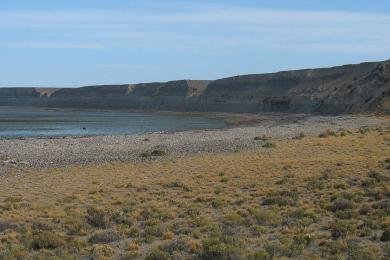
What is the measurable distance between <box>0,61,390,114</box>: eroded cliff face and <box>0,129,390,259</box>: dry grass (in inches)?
2482

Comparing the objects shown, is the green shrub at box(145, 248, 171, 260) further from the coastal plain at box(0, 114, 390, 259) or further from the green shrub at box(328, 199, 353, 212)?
the green shrub at box(328, 199, 353, 212)

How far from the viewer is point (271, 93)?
451 feet

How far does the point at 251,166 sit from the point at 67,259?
15059 mm

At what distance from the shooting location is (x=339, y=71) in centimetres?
12838

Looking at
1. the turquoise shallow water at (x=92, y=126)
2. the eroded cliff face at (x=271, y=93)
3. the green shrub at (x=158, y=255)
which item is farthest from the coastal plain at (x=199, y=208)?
the eroded cliff face at (x=271, y=93)

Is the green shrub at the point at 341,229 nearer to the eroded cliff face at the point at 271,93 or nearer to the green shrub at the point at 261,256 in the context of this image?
the green shrub at the point at 261,256

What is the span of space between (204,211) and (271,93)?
405ft

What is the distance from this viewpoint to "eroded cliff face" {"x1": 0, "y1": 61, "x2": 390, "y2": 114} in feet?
320

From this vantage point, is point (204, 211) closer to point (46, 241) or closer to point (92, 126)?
point (46, 241)

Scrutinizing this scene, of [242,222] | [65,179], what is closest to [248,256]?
[242,222]

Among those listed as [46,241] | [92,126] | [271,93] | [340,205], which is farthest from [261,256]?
[271,93]

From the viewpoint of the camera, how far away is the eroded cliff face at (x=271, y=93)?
97.7 metres

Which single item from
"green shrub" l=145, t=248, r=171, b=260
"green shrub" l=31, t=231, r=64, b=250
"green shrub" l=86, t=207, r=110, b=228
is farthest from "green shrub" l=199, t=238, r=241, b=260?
"green shrub" l=86, t=207, r=110, b=228

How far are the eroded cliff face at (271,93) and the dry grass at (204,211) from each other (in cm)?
6303
